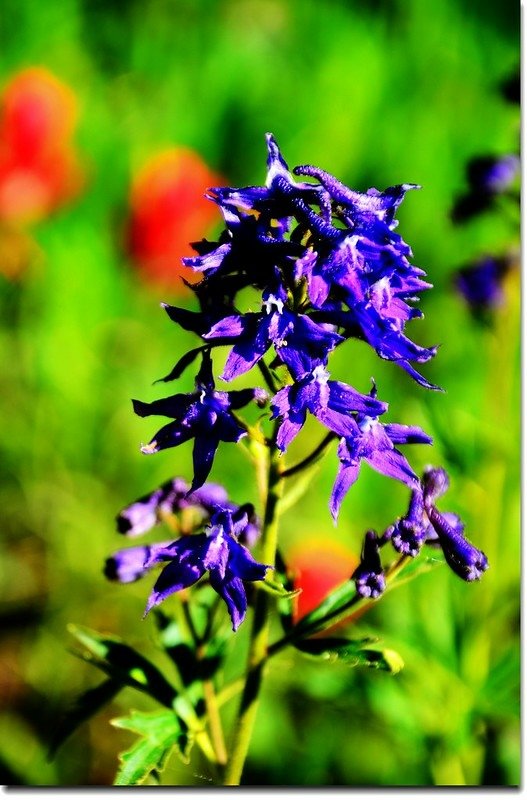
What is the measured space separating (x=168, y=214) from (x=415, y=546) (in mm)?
1754

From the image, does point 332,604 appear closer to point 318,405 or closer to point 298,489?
point 298,489

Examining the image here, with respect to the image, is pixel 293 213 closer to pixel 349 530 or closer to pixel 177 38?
pixel 349 530

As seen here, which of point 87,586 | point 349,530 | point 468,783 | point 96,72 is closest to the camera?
point 468,783

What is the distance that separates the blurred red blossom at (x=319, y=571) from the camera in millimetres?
2172

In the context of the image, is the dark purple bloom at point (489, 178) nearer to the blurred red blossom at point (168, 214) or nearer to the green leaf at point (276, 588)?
the blurred red blossom at point (168, 214)

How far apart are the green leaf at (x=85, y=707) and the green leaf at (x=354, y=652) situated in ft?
1.06

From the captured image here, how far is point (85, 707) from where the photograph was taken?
134cm

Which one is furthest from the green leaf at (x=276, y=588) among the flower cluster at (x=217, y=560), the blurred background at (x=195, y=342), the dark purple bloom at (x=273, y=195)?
the dark purple bloom at (x=273, y=195)

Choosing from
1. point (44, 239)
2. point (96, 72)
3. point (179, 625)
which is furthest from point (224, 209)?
point (96, 72)

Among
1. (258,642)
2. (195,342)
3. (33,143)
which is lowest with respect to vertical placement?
(258,642)

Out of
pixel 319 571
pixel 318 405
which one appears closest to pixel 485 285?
pixel 319 571

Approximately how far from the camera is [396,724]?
6.61 feet

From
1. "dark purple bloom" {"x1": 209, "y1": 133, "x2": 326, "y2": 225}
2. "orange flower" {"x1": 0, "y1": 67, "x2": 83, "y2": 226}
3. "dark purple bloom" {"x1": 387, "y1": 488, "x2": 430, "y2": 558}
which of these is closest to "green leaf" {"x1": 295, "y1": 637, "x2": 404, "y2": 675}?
"dark purple bloom" {"x1": 387, "y1": 488, "x2": 430, "y2": 558}

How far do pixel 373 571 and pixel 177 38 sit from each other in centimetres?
289
